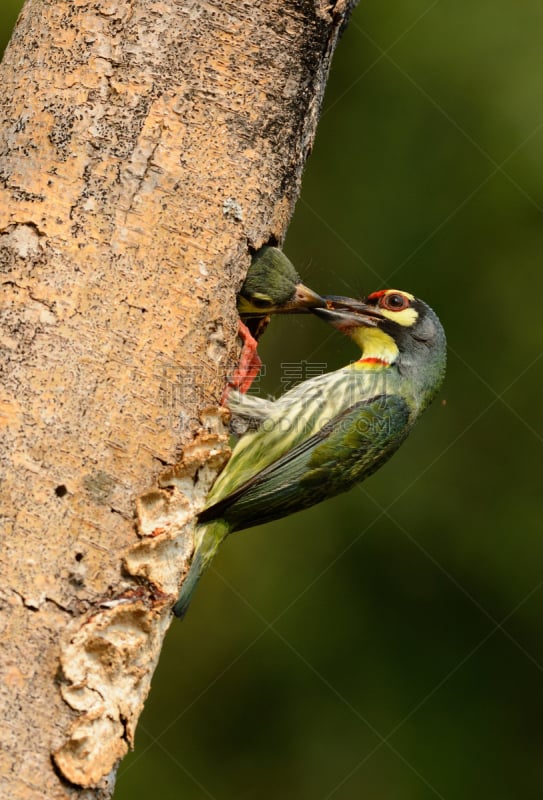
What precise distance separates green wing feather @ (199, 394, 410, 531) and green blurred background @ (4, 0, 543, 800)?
2.29 metres

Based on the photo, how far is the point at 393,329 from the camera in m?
3.79

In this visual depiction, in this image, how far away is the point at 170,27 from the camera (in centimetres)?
254

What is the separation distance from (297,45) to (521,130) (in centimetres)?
338

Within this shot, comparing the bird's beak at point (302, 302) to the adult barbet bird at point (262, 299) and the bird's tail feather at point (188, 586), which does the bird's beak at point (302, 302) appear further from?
the bird's tail feather at point (188, 586)

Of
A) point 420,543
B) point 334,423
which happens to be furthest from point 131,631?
point 420,543

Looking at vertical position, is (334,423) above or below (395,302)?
below

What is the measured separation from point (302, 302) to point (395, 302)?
621 millimetres

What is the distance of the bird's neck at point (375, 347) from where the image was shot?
3750 mm

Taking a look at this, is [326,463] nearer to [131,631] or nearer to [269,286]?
[269,286]

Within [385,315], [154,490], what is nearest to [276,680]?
[385,315]

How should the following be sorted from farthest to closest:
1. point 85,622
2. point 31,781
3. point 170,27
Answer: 1. point 170,27
2. point 85,622
3. point 31,781

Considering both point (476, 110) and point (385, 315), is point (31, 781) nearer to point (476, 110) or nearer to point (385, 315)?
point (385, 315)

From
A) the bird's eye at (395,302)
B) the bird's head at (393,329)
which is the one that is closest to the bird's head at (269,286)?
the bird's head at (393,329)

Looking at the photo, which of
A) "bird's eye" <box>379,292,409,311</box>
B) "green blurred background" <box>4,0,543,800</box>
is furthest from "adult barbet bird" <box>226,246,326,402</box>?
"green blurred background" <box>4,0,543,800</box>
